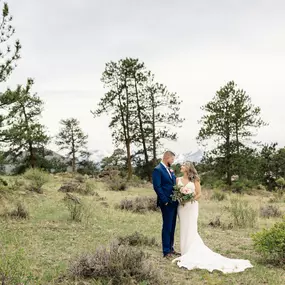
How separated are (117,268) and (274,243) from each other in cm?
378

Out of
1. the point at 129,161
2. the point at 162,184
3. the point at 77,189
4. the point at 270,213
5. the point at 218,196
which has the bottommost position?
the point at 270,213

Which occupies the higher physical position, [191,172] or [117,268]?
[191,172]

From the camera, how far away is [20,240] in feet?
30.3

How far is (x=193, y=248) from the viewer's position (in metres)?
8.55

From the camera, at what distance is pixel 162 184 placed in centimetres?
886

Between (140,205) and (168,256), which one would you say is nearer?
(168,256)

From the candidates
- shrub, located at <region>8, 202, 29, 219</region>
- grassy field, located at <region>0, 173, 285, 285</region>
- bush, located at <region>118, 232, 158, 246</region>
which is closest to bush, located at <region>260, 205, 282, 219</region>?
grassy field, located at <region>0, 173, 285, 285</region>

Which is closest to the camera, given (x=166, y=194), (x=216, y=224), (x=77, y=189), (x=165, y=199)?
(x=165, y=199)

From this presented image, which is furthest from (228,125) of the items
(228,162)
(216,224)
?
(216,224)

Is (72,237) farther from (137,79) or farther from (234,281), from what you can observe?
(137,79)

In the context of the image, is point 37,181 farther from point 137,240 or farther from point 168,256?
point 168,256

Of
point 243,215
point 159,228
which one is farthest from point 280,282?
point 243,215

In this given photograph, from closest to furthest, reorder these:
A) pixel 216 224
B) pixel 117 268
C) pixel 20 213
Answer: pixel 117 268 → pixel 20 213 → pixel 216 224

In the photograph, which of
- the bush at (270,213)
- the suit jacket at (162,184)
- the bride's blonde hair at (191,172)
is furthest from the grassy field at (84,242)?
the bride's blonde hair at (191,172)
